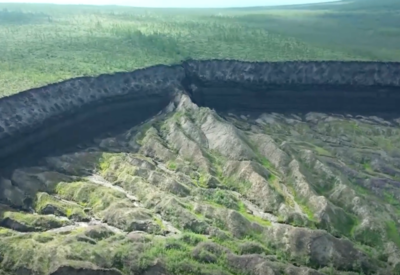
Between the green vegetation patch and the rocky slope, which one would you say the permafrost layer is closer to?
the rocky slope

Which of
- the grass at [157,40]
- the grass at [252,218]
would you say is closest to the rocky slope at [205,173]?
the grass at [252,218]

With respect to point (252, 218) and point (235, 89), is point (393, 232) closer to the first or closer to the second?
point (252, 218)

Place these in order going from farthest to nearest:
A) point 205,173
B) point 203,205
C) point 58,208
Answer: point 205,173 → point 203,205 → point 58,208

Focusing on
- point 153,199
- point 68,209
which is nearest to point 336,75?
point 153,199

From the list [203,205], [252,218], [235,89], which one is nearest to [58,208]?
[203,205]

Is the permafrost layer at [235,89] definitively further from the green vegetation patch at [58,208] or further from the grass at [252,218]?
the grass at [252,218]

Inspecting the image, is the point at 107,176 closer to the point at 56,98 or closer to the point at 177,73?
the point at 56,98
